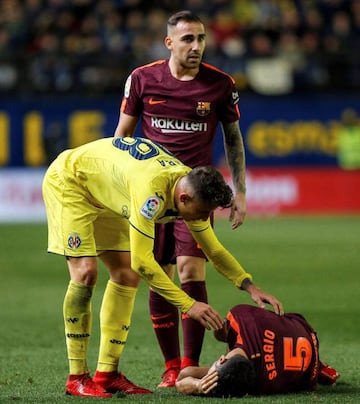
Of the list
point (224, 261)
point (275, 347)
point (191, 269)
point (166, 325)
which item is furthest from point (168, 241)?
point (275, 347)

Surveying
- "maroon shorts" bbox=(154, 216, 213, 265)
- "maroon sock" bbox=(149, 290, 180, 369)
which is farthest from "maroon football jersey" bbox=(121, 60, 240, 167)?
"maroon sock" bbox=(149, 290, 180, 369)

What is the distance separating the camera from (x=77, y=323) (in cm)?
620

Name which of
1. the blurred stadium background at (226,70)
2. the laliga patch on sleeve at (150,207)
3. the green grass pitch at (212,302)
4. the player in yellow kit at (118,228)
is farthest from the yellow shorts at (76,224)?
the blurred stadium background at (226,70)

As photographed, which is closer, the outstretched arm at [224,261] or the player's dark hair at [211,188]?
the player's dark hair at [211,188]

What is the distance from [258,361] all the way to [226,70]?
626 inches

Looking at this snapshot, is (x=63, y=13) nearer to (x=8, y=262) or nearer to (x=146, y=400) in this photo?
(x=8, y=262)

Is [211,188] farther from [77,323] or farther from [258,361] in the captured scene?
[77,323]

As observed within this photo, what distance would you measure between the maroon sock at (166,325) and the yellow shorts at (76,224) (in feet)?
1.93

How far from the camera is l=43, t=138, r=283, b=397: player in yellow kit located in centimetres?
556

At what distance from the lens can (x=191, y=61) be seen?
6.70 m

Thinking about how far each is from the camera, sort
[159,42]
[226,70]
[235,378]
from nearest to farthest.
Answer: [235,378] → [226,70] → [159,42]

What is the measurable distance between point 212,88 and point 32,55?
15.2 m

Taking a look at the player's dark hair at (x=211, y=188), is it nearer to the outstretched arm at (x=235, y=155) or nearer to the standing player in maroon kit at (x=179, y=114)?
the standing player in maroon kit at (x=179, y=114)

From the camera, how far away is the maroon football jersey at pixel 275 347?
5.79m
